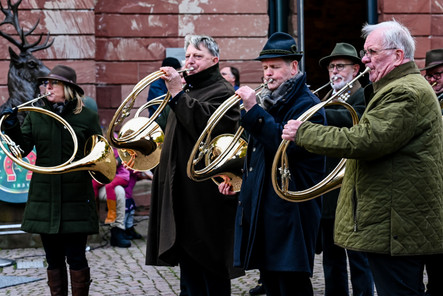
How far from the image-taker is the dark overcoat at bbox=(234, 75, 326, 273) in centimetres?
452

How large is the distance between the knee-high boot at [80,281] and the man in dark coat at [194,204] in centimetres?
80

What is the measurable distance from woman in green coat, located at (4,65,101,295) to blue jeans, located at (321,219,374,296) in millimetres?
1758

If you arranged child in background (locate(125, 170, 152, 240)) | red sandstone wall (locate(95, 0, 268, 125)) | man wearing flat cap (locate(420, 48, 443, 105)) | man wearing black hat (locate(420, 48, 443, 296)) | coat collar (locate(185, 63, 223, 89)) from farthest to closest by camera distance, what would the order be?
1. red sandstone wall (locate(95, 0, 268, 125))
2. child in background (locate(125, 170, 152, 240))
3. man wearing flat cap (locate(420, 48, 443, 105))
4. coat collar (locate(185, 63, 223, 89))
5. man wearing black hat (locate(420, 48, 443, 296))

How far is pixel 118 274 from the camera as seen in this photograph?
25.9ft

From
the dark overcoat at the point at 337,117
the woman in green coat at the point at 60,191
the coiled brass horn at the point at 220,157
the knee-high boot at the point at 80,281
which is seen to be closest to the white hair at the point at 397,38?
the coiled brass horn at the point at 220,157

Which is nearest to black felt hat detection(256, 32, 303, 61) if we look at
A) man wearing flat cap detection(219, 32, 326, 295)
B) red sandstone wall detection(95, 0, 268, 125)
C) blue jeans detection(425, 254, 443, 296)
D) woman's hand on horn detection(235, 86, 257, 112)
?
man wearing flat cap detection(219, 32, 326, 295)

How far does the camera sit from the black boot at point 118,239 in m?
9.46

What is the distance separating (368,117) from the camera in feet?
13.3

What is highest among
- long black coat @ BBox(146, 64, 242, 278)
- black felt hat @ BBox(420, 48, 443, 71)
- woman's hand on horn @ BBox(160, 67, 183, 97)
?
black felt hat @ BBox(420, 48, 443, 71)

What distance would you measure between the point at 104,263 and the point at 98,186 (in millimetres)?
1474

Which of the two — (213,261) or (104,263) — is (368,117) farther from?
(104,263)

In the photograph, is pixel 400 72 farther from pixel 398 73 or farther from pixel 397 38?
pixel 397 38

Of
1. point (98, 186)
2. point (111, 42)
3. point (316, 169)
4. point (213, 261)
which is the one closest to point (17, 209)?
point (98, 186)

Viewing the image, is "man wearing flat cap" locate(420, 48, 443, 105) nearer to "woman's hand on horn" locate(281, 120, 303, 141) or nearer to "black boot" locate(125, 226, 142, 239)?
"woman's hand on horn" locate(281, 120, 303, 141)
